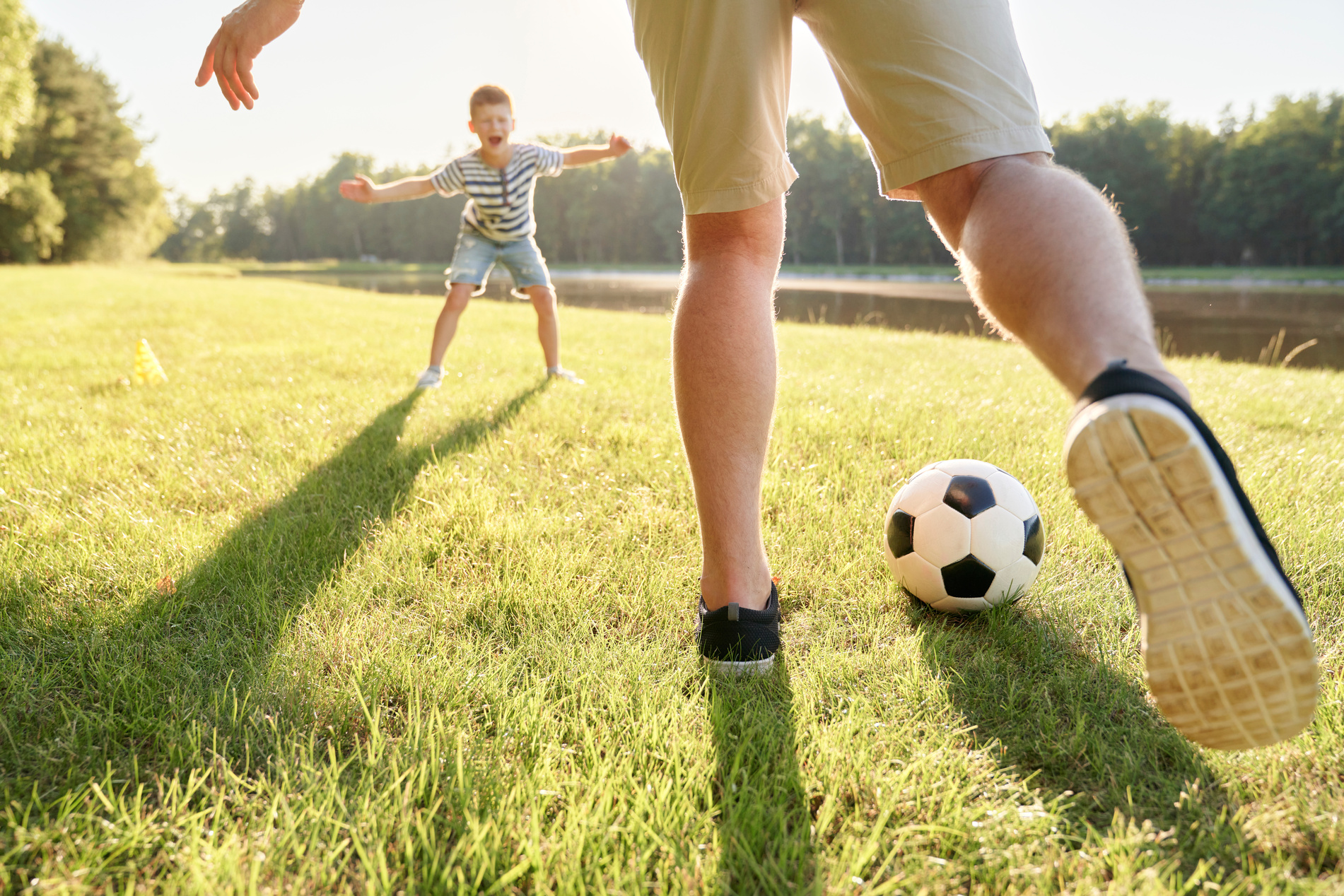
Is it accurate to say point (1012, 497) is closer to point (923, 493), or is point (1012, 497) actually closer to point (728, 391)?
point (923, 493)

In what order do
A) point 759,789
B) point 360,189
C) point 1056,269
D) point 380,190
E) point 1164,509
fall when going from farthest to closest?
point 380,190
point 360,189
point 759,789
point 1056,269
point 1164,509

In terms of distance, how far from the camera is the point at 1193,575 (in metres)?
1.00

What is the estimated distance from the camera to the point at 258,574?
6.44 ft

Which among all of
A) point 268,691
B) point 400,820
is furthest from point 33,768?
point 400,820

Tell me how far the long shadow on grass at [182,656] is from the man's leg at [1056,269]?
1.55m

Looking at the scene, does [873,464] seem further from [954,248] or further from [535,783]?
[535,783]

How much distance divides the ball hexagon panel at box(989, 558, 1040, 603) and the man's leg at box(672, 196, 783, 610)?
625mm

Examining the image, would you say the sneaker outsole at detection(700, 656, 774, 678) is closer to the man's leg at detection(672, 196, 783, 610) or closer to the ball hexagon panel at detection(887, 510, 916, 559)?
the man's leg at detection(672, 196, 783, 610)

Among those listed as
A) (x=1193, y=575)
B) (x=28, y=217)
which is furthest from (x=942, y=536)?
(x=28, y=217)

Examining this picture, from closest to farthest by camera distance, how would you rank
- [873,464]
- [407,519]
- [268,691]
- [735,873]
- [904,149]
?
[735,873], [904,149], [268,691], [407,519], [873,464]

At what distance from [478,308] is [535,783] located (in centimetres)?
1107

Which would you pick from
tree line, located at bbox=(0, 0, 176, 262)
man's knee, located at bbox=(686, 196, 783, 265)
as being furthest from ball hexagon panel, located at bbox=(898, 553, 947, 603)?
tree line, located at bbox=(0, 0, 176, 262)

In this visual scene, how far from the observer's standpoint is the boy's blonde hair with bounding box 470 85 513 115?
4.88m

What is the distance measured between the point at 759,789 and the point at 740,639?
40 cm
